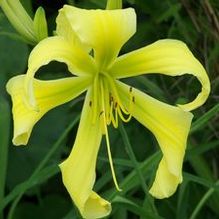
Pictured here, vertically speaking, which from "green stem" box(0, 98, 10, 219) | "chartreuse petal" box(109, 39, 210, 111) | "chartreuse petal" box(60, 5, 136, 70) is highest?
"chartreuse petal" box(60, 5, 136, 70)

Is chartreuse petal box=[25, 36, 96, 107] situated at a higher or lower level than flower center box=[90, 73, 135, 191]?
higher

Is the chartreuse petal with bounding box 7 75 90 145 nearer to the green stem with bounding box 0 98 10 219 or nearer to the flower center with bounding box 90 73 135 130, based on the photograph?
the flower center with bounding box 90 73 135 130

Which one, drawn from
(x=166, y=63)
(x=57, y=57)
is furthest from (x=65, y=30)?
(x=166, y=63)

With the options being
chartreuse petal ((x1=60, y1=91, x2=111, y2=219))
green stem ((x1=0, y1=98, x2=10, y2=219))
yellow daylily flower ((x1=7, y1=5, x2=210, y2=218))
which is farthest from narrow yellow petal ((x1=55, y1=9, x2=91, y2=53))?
green stem ((x1=0, y1=98, x2=10, y2=219))

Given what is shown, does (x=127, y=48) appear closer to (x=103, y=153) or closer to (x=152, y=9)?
(x=152, y=9)

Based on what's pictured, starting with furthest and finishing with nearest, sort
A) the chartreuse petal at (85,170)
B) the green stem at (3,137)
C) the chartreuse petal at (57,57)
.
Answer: the green stem at (3,137) < the chartreuse petal at (85,170) < the chartreuse petal at (57,57)

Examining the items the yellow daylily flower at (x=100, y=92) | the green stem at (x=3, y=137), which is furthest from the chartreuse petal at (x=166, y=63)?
the green stem at (x=3, y=137)

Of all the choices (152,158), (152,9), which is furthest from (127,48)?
(152,158)

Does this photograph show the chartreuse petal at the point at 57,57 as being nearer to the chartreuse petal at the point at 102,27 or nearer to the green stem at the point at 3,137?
the chartreuse petal at the point at 102,27
